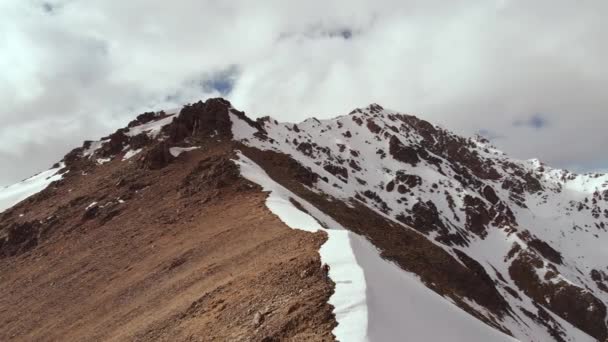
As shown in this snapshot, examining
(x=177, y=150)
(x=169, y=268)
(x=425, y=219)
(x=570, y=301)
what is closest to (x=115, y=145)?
(x=177, y=150)

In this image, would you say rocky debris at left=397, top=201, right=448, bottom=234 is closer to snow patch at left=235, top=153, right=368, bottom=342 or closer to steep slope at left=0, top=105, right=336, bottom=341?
steep slope at left=0, top=105, right=336, bottom=341

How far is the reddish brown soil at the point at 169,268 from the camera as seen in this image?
15.1 m

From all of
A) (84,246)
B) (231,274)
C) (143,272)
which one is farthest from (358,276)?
(84,246)

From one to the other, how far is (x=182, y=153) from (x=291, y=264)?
39.7 meters

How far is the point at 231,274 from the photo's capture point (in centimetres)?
2034

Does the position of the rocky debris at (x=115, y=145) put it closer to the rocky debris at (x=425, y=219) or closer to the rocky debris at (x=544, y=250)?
the rocky debris at (x=425, y=219)

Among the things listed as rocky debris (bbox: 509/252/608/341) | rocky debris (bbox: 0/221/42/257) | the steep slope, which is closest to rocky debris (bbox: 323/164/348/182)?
rocky debris (bbox: 509/252/608/341)

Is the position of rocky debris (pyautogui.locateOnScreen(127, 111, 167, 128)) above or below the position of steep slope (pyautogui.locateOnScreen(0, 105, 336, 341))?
above

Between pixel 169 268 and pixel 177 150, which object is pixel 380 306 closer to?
pixel 169 268

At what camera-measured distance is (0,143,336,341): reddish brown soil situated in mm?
15125

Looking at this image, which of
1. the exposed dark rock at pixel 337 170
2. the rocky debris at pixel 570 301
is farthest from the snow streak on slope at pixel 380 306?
the exposed dark rock at pixel 337 170

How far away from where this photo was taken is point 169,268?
26219 mm

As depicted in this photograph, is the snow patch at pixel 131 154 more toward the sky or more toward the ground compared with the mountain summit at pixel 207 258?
more toward the sky

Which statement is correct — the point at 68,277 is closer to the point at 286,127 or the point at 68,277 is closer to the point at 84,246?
the point at 84,246
